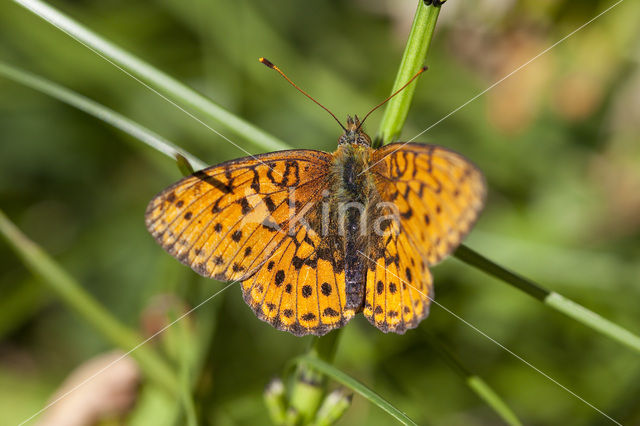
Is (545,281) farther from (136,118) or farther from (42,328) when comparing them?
(42,328)

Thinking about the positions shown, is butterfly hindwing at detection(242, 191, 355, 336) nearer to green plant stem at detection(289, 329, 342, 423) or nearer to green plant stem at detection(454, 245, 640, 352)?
green plant stem at detection(289, 329, 342, 423)

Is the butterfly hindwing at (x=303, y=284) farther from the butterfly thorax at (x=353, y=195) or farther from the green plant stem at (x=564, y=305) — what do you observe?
the green plant stem at (x=564, y=305)

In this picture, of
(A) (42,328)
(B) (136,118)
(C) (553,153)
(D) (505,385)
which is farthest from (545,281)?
(A) (42,328)

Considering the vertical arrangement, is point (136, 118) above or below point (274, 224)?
below

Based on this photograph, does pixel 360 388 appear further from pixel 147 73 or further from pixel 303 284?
pixel 147 73

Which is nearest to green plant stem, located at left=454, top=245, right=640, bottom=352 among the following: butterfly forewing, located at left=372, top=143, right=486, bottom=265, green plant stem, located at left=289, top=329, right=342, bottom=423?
butterfly forewing, located at left=372, top=143, right=486, bottom=265

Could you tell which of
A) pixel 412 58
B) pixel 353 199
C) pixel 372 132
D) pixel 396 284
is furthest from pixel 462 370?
pixel 372 132
